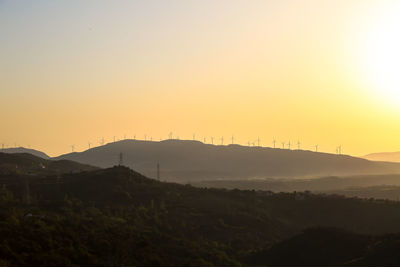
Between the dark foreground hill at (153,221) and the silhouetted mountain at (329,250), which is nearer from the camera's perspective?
the dark foreground hill at (153,221)

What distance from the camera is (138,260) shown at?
46.5 m

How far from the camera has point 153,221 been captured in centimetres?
7481

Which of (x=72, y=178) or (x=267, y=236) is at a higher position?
(x=72, y=178)

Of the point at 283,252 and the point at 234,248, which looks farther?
the point at 234,248

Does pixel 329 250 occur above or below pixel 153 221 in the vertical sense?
below

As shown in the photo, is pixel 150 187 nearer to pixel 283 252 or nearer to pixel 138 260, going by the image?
pixel 283 252

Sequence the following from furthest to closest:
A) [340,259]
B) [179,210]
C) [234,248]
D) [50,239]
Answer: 1. [179,210]
2. [234,248]
3. [340,259]
4. [50,239]

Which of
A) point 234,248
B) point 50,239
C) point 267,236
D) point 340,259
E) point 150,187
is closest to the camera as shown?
point 50,239

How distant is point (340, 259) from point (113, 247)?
21.5 metres

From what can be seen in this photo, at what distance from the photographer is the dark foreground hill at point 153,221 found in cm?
4525

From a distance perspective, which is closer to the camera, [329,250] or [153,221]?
[329,250]

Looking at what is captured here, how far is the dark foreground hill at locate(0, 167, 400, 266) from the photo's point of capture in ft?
148

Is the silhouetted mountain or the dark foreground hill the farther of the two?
the silhouetted mountain

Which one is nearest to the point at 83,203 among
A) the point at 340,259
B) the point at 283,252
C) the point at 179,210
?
the point at 179,210
